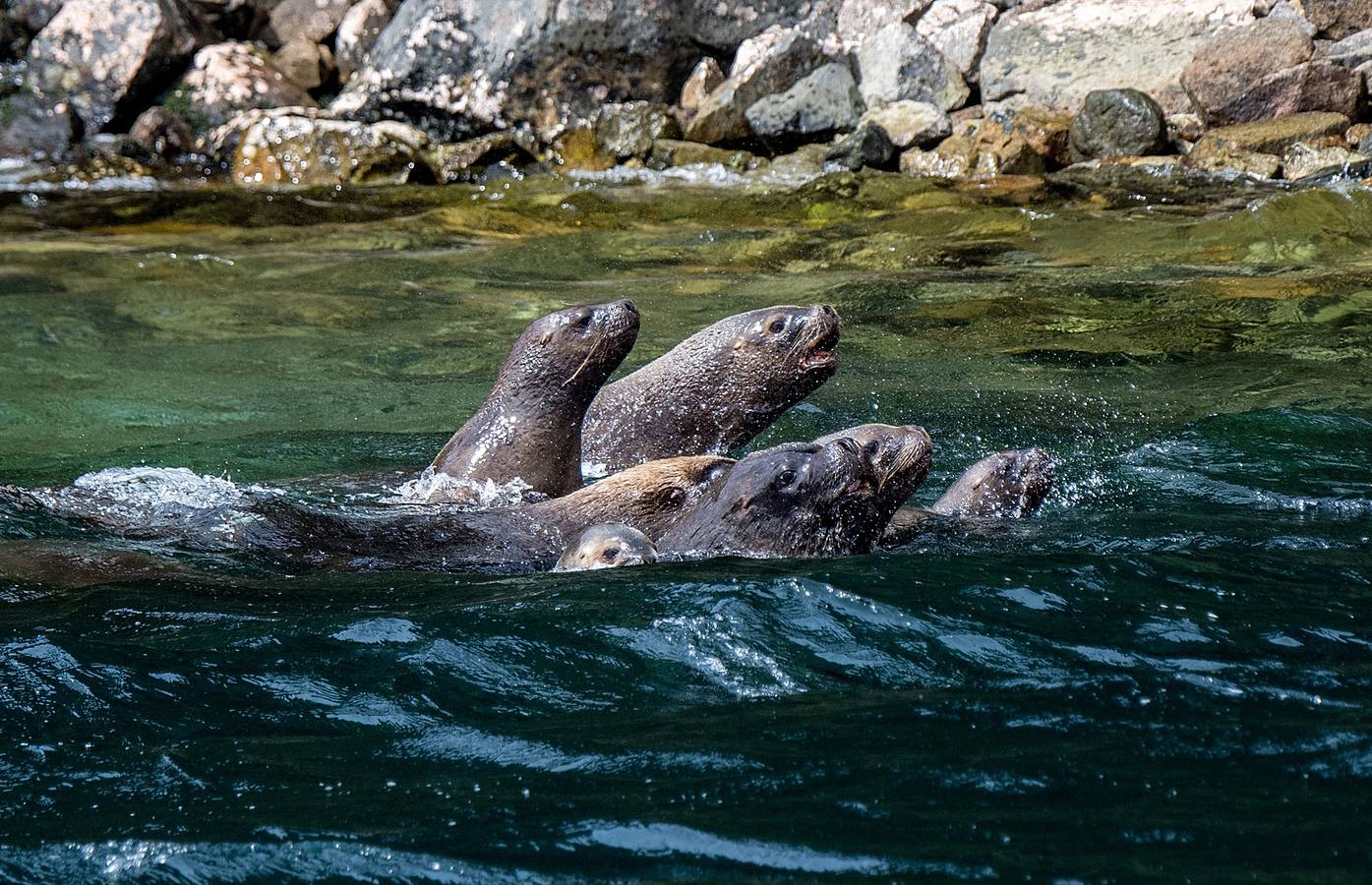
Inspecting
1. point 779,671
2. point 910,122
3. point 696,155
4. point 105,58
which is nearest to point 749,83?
point 696,155

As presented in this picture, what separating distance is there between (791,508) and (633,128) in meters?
13.5

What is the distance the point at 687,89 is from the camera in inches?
746

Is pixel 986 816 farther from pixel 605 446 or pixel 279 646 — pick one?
pixel 605 446

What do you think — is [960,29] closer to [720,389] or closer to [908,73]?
[908,73]

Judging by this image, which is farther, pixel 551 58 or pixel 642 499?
pixel 551 58

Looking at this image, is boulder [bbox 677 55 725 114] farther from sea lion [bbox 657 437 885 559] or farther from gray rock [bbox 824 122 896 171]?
sea lion [bbox 657 437 885 559]

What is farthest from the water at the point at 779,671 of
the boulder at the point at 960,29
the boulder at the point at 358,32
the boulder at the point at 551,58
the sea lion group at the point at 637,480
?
the boulder at the point at 358,32

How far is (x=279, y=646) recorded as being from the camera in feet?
13.1

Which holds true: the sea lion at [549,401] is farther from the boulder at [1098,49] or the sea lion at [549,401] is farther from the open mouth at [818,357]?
the boulder at [1098,49]

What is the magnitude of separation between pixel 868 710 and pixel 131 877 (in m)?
1.60

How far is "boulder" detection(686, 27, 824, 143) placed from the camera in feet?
57.1

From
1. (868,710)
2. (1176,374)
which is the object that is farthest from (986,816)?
(1176,374)

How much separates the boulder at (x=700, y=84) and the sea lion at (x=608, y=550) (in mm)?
14303

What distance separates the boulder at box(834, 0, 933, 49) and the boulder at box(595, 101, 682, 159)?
8.19ft
